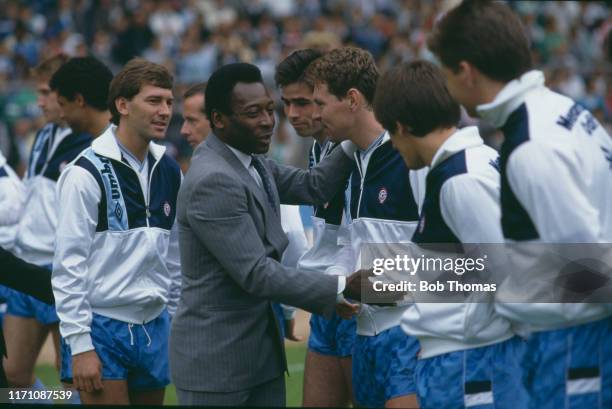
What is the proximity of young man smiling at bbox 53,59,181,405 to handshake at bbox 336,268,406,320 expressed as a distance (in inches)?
48.6

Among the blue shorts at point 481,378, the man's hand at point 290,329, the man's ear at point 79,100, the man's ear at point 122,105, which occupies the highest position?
the man's ear at point 122,105

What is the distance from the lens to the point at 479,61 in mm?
3420

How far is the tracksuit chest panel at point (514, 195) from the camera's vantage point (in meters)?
3.25

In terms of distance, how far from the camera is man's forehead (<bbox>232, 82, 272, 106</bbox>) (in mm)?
4480

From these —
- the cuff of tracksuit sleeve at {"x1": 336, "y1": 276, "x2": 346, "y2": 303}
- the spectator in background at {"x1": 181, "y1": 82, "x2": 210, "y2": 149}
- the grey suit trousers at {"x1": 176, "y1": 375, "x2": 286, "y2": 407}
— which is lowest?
the grey suit trousers at {"x1": 176, "y1": 375, "x2": 286, "y2": 407}

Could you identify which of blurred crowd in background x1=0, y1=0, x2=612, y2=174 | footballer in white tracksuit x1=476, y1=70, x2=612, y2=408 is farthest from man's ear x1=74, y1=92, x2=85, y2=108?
blurred crowd in background x1=0, y1=0, x2=612, y2=174

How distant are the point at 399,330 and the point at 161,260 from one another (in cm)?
133

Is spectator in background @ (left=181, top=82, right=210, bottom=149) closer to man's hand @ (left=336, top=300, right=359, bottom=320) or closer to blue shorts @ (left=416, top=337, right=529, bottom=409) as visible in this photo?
man's hand @ (left=336, top=300, right=359, bottom=320)

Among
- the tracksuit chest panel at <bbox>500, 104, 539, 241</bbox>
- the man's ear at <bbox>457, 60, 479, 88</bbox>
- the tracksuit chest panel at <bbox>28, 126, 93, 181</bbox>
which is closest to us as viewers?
the tracksuit chest panel at <bbox>500, 104, 539, 241</bbox>

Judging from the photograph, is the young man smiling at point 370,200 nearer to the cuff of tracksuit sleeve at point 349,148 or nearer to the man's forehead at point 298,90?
the cuff of tracksuit sleeve at point 349,148

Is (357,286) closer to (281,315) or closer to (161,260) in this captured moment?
(161,260)

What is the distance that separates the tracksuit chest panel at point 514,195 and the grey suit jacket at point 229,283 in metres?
1.16

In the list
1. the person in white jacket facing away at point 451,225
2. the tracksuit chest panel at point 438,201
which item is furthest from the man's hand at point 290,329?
the tracksuit chest panel at point 438,201

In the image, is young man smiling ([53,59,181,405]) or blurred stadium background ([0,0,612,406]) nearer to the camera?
young man smiling ([53,59,181,405])
